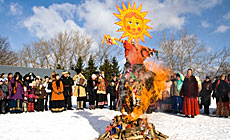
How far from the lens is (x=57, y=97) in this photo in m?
8.58

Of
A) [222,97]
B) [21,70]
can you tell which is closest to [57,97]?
[222,97]

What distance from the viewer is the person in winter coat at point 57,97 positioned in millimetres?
8531

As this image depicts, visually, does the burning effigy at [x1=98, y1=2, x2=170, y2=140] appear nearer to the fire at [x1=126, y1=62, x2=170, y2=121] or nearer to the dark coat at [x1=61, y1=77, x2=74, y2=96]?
→ the fire at [x1=126, y1=62, x2=170, y2=121]

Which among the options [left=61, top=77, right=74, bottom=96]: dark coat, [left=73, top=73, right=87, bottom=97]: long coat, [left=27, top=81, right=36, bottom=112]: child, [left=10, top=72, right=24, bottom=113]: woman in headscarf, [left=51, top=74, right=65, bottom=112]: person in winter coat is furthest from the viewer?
[left=73, top=73, right=87, bottom=97]: long coat

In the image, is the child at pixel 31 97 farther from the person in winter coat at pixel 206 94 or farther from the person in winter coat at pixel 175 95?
the person in winter coat at pixel 206 94

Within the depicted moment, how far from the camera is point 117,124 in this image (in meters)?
4.41

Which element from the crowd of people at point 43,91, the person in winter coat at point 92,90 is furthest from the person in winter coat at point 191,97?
the person in winter coat at point 92,90

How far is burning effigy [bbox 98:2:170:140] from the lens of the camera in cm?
425

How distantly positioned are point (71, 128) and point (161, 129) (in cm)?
270

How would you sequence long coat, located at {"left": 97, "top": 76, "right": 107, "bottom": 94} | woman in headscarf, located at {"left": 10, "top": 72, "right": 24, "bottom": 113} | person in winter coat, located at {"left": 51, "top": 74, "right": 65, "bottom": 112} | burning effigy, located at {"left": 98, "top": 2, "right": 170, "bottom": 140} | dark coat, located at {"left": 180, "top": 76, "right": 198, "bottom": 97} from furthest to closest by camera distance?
long coat, located at {"left": 97, "top": 76, "right": 107, "bottom": 94}, person in winter coat, located at {"left": 51, "top": 74, "right": 65, "bottom": 112}, woman in headscarf, located at {"left": 10, "top": 72, "right": 24, "bottom": 113}, dark coat, located at {"left": 180, "top": 76, "right": 198, "bottom": 97}, burning effigy, located at {"left": 98, "top": 2, "right": 170, "bottom": 140}

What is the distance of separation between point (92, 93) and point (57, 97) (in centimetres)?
184

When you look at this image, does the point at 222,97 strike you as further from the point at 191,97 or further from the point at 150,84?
the point at 150,84

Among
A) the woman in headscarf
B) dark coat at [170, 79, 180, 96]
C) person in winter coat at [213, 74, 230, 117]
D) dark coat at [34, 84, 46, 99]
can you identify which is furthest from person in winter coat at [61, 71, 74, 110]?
person in winter coat at [213, 74, 230, 117]

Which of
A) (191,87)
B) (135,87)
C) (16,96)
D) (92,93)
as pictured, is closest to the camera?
(135,87)
